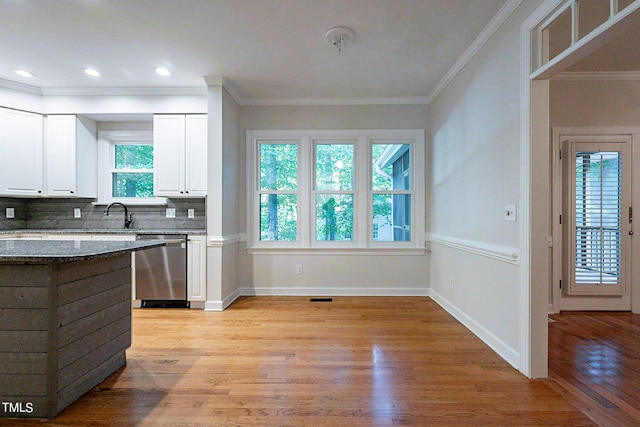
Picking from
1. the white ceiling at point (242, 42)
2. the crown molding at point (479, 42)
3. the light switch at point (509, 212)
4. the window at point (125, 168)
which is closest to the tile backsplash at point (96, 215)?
the window at point (125, 168)

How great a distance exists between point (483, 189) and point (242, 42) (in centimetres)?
254

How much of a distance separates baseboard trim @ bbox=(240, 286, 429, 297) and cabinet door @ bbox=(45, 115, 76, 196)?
2.60m

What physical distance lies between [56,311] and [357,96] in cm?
370

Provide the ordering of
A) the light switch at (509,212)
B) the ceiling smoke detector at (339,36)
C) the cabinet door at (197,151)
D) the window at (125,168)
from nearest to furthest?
the light switch at (509,212), the ceiling smoke detector at (339,36), the cabinet door at (197,151), the window at (125,168)

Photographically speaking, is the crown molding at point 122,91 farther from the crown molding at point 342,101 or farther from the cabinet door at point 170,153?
the crown molding at point 342,101

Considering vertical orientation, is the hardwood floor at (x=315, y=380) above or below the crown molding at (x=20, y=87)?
below

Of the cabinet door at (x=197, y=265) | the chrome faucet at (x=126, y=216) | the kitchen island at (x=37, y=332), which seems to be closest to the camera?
the kitchen island at (x=37, y=332)

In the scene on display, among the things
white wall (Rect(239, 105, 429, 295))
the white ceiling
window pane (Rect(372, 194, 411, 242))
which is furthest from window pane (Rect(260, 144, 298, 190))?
window pane (Rect(372, 194, 411, 242))

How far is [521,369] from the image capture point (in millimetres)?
2168

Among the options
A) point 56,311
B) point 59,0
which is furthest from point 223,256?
point 59,0

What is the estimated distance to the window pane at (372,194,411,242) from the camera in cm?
430

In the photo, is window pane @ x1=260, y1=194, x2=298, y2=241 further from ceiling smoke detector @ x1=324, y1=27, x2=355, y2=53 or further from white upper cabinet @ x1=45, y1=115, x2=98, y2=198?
white upper cabinet @ x1=45, y1=115, x2=98, y2=198

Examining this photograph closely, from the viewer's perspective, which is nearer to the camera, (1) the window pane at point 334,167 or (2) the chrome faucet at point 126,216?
(2) the chrome faucet at point 126,216

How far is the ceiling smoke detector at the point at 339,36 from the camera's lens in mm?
2629
